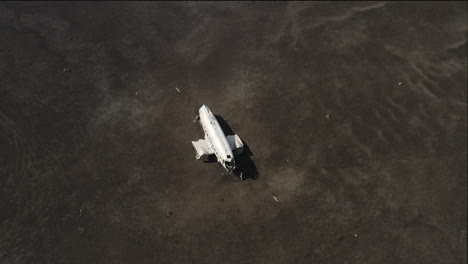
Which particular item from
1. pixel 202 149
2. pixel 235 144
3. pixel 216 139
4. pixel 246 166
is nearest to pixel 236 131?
pixel 235 144

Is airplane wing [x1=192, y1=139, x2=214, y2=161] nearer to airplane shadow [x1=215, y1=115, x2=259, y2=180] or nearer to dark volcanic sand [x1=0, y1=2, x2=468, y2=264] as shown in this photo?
dark volcanic sand [x1=0, y1=2, x2=468, y2=264]

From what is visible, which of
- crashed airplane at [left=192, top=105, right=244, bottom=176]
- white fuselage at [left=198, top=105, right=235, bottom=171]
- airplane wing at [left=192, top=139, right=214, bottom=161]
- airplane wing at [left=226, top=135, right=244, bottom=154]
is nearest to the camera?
white fuselage at [left=198, top=105, right=235, bottom=171]

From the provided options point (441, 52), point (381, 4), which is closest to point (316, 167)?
point (441, 52)

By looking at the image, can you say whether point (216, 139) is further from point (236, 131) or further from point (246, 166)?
point (236, 131)

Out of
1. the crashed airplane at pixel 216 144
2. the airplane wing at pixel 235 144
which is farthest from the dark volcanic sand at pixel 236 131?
the airplane wing at pixel 235 144

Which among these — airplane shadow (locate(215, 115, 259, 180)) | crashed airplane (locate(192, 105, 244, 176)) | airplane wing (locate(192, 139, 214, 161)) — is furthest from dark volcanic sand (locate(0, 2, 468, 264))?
crashed airplane (locate(192, 105, 244, 176))

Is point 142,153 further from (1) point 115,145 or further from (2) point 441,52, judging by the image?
(2) point 441,52

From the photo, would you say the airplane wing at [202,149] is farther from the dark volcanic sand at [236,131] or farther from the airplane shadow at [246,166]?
the airplane shadow at [246,166]
